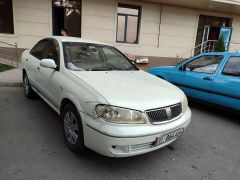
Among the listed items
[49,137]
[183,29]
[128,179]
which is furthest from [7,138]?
[183,29]

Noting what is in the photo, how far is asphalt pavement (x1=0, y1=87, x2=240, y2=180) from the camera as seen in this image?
254cm

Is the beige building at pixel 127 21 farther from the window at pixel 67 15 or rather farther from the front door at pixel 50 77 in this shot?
the front door at pixel 50 77

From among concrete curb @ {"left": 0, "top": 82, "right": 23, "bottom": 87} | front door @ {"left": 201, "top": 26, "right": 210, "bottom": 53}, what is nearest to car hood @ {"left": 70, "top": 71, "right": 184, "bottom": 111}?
concrete curb @ {"left": 0, "top": 82, "right": 23, "bottom": 87}

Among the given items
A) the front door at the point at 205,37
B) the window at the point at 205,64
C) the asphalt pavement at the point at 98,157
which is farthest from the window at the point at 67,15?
the front door at the point at 205,37

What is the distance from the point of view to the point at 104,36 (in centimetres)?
1089

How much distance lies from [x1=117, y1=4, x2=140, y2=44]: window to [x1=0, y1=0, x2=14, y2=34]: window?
17.3 feet

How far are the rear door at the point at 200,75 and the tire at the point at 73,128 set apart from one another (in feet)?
10.6

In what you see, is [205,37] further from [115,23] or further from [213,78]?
[213,78]

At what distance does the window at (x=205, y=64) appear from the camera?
4.78 meters

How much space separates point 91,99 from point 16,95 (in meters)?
3.80

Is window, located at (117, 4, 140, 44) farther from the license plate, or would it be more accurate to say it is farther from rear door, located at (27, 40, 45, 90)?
the license plate

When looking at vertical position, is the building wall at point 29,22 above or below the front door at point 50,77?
above

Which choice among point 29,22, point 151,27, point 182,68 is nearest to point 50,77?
point 182,68

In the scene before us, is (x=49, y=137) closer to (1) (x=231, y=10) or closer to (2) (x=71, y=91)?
(2) (x=71, y=91)
